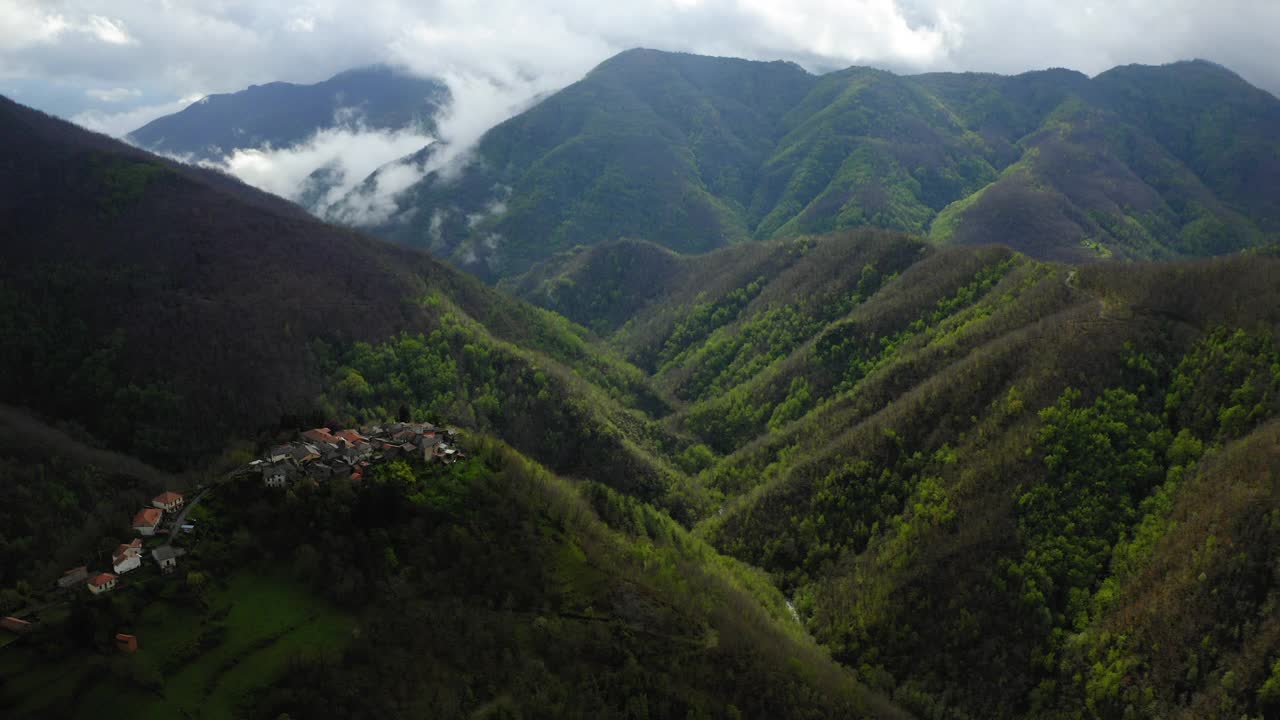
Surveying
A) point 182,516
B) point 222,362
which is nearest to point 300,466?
point 182,516

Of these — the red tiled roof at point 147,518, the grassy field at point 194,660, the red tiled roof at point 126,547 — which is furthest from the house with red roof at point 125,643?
the red tiled roof at point 147,518

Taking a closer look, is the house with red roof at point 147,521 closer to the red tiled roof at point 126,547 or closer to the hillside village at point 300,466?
the hillside village at point 300,466

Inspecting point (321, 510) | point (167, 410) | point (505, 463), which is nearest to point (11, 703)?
point (321, 510)

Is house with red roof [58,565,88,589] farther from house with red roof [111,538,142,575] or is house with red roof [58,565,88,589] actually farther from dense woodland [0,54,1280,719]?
house with red roof [111,538,142,575]

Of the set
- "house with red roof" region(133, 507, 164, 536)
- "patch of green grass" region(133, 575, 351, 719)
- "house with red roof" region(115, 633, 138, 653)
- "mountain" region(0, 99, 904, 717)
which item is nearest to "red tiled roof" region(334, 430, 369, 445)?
"mountain" region(0, 99, 904, 717)

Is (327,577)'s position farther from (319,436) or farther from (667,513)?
(667,513)
